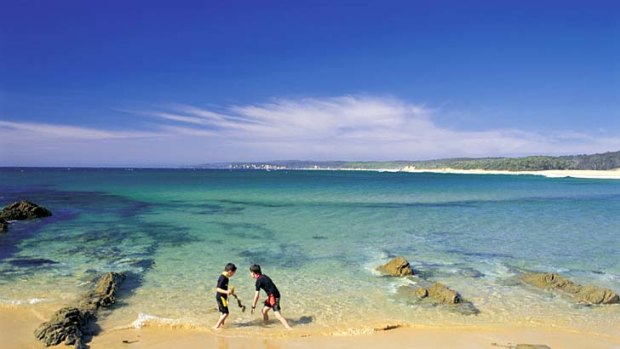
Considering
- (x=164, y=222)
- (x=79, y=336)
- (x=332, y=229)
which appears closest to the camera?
(x=79, y=336)

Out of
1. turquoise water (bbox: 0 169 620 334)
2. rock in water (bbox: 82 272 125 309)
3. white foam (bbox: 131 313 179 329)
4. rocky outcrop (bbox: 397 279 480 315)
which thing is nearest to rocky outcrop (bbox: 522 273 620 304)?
turquoise water (bbox: 0 169 620 334)

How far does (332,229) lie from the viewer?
26.5 m

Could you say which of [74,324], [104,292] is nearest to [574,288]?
[74,324]

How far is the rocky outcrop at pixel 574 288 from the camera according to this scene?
41.9ft

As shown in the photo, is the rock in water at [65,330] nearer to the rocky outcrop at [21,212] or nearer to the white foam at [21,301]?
the white foam at [21,301]

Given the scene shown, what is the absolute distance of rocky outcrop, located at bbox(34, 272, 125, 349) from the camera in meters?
9.50

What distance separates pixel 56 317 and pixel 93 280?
5.03m

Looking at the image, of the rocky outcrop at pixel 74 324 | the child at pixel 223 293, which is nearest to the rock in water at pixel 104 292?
the rocky outcrop at pixel 74 324

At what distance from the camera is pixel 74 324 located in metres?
10.0

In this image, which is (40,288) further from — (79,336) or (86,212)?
(86,212)

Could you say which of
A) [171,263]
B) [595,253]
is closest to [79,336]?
[171,263]

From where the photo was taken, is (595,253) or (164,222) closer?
(595,253)

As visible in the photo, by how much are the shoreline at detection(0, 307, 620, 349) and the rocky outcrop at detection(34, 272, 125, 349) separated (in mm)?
241

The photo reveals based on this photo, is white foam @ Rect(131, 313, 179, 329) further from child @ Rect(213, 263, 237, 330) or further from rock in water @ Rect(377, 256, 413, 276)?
rock in water @ Rect(377, 256, 413, 276)
